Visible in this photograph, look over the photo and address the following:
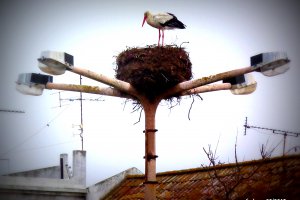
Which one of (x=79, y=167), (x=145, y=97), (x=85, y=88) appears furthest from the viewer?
(x=79, y=167)

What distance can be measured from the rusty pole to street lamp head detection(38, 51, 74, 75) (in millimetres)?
1541

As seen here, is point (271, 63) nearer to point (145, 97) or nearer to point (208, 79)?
point (208, 79)

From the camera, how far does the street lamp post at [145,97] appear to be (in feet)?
20.9

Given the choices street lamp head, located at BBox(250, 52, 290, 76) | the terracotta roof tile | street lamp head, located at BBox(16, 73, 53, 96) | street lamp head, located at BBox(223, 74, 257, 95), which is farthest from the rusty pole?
street lamp head, located at BBox(250, 52, 290, 76)

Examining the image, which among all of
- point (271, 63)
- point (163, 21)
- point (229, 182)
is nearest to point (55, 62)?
point (271, 63)

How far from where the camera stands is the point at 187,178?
1137 centimetres

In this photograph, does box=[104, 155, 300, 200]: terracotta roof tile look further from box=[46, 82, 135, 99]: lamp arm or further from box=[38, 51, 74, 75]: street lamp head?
box=[38, 51, 74, 75]: street lamp head

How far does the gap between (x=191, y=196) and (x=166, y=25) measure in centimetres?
386

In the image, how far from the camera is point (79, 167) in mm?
13242

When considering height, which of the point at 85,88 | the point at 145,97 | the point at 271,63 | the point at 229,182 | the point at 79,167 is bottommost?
the point at 79,167

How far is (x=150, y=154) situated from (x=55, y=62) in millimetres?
2007

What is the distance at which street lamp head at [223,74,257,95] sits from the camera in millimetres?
7605

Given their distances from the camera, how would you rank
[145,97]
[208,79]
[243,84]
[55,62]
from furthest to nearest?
1. [243,84]
2. [145,97]
3. [208,79]
4. [55,62]

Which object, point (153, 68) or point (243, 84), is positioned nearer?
point (243, 84)
